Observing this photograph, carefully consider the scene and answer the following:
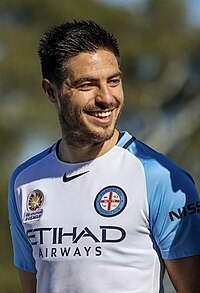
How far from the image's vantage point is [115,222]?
4.80 metres

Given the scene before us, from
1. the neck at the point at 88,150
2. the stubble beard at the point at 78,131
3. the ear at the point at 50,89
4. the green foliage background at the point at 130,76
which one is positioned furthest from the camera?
the green foliage background at the point at 130,76

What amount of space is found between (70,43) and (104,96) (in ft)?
1.02

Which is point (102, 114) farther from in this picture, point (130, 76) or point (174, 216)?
point (130, 76)

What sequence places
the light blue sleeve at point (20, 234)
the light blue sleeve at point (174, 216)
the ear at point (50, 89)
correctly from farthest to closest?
the light blue sleeve at point (20, 234)
the ear at point (50, 89)
the light blue sleeve at point (174, 216)

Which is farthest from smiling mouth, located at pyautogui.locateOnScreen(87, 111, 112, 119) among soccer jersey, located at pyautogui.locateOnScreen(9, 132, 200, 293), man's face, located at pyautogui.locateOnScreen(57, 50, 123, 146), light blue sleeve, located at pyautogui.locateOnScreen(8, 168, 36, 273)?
light blue sleeve, located at pyautogui.locateOnScreen(8, 168, 36, 273)

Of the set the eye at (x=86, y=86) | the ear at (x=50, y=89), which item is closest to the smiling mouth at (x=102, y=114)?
the eye at (x=86, y=86)

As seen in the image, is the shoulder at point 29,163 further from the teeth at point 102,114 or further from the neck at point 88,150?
the teeth at point 102,114

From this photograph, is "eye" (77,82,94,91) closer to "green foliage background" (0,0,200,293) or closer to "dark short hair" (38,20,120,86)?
"dark short hair" (38,20,120,86)

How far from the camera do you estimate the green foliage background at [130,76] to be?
67.2 ft

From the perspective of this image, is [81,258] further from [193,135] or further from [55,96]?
[193,135]

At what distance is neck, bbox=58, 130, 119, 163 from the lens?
500 cm

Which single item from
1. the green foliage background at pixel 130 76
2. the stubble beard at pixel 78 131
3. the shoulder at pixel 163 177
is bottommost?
the shoulder at pixel 163 177

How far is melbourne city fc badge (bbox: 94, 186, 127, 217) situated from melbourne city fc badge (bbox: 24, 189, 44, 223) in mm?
306

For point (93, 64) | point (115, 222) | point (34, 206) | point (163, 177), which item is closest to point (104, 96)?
point (93, 64)
